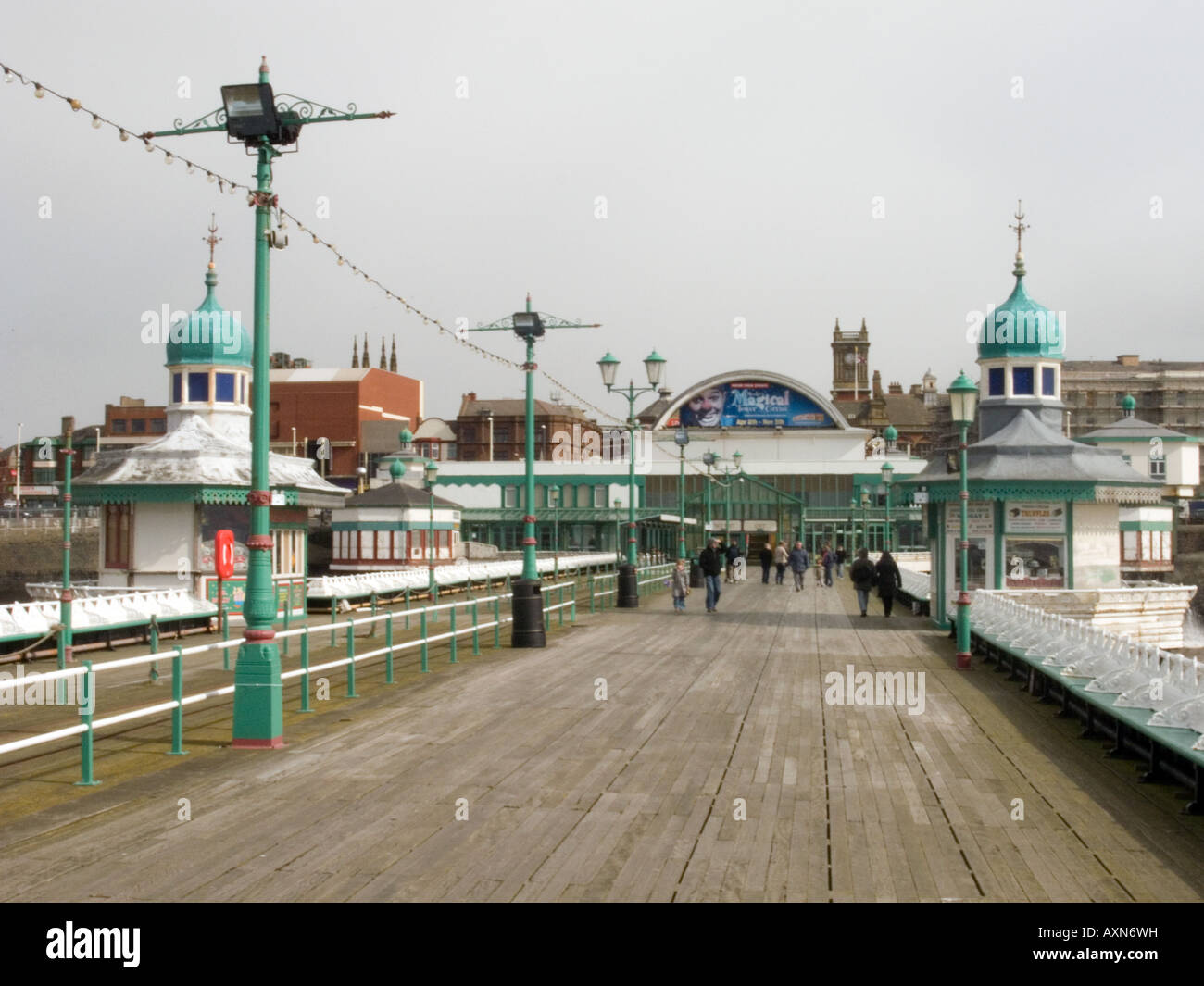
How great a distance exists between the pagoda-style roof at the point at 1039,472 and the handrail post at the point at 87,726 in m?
18.2

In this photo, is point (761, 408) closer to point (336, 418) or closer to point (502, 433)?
point (502, 433)

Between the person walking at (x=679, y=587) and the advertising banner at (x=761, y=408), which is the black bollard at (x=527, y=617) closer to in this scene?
the person walking at (x=679, y=587)

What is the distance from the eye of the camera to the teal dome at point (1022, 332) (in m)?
27.7

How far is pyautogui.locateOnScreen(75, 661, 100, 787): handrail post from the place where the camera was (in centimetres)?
885

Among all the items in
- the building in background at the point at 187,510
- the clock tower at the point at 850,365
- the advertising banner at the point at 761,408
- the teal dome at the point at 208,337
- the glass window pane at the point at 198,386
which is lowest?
the building in background at the point at 187,510

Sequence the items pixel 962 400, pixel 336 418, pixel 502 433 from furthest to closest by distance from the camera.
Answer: pixel 502 433 → pixel 336 418 → pixel 962 400

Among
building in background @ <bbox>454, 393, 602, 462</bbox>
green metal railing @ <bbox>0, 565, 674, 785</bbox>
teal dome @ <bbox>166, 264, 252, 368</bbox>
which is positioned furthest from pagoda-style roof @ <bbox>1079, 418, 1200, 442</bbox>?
green metal railing @ <bbox>0, 565, 674, 785</bbox>

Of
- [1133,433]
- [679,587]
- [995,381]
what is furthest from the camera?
[1133,433]

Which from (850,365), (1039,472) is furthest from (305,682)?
(850,365)

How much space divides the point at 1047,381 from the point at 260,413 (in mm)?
21191

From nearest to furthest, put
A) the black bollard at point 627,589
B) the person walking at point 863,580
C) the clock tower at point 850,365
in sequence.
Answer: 1. the person walking at point 863,580
2. the black bollard at point 627,589
3. the clock tower at point 850,365

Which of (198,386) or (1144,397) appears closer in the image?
(198,386)

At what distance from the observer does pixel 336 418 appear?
312ft

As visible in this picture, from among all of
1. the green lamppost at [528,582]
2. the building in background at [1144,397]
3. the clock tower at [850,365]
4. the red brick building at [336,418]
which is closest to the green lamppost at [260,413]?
the green lamppost at [528,582]
